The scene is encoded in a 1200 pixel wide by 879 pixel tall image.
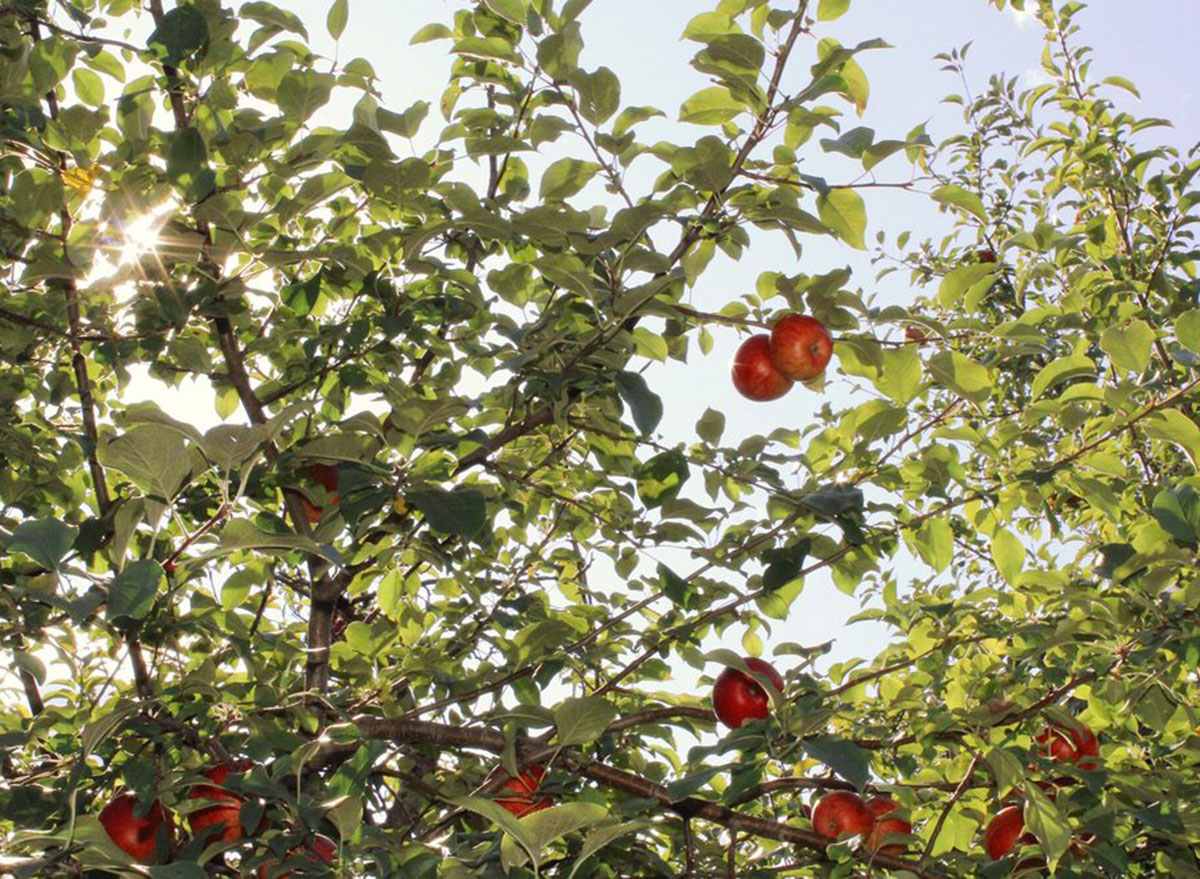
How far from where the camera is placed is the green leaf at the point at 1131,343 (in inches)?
73.3

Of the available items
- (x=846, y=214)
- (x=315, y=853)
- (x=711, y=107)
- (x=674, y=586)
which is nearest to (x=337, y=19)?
(x=711, y=107)

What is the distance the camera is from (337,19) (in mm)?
2035

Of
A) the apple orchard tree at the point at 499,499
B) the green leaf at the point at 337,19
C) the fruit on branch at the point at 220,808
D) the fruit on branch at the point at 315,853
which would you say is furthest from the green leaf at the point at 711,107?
the fruit on branch at the point at 220,808

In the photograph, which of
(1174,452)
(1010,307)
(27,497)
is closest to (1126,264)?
(1174,452)

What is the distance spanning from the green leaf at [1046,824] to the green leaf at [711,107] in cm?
126

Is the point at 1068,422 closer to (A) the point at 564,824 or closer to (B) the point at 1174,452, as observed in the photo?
(A) the point at 564,824

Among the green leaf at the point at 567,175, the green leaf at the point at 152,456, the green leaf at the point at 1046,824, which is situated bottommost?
the green leaf at the point at 1046,824

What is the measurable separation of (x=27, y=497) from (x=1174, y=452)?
166 inches

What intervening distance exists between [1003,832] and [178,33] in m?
2.26

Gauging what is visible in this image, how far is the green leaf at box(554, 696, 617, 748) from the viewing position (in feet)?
5.79

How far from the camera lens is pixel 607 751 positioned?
2.51 m

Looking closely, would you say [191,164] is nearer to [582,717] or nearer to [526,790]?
[582,717]

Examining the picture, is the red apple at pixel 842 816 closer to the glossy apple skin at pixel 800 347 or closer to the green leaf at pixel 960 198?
the glossy apple skin at pixel 800 347

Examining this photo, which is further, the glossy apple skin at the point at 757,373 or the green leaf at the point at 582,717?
the glossy apple skin at the point at 757,373
